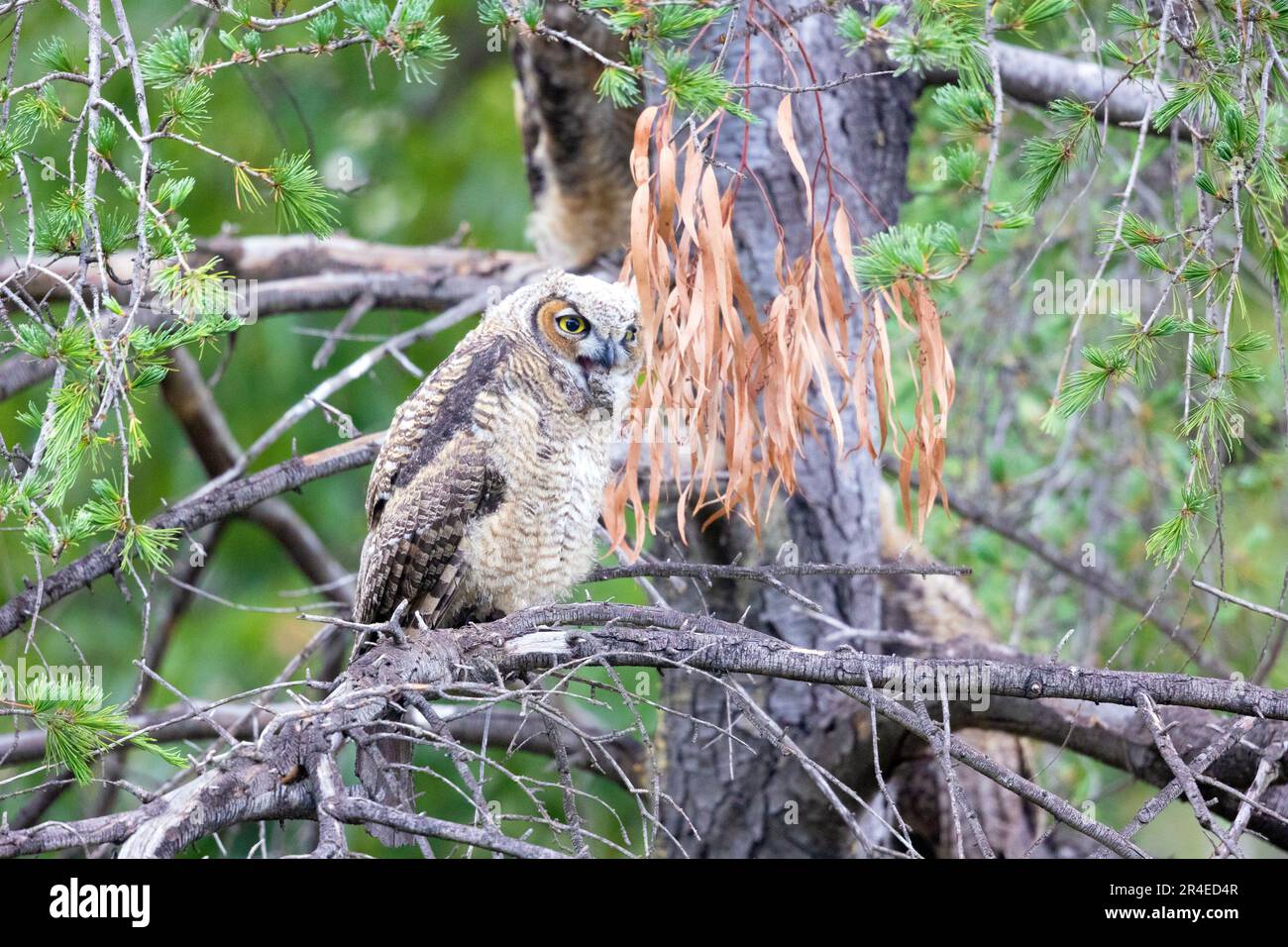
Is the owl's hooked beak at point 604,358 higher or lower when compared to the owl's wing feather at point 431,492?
higher

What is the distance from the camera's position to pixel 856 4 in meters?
3.74

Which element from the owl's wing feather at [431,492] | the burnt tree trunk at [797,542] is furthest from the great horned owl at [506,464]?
the burnt tree trunk at [797,542]

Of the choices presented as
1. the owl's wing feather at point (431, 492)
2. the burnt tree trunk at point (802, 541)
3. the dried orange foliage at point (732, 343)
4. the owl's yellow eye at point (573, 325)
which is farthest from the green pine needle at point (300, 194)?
the burnt tree trunk at point (802, 541)

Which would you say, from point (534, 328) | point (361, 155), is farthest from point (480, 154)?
point (534, 328)

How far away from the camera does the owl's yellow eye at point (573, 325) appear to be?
10.8 ft

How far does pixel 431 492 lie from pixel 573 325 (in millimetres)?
582

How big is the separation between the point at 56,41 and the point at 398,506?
1.36 metres

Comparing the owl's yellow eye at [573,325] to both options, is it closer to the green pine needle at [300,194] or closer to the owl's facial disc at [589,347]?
the owl's facial disc at [589,347]

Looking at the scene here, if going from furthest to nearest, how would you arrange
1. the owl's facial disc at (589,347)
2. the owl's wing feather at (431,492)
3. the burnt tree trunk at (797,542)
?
the burnt tree trunk at (797,542)
the owl's facial disc at (589,347)
the owl's wing feather at (431,492)

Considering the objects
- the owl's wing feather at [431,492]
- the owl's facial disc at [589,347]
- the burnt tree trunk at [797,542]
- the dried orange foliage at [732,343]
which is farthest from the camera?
the burnt tree trunk at [797,542]

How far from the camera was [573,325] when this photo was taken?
10.8ft

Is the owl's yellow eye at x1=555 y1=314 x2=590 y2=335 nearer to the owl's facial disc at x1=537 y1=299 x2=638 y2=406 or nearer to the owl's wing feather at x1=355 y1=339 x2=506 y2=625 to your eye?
the owl's facial disc at x1=537 y1=299 x2=638 y2=406

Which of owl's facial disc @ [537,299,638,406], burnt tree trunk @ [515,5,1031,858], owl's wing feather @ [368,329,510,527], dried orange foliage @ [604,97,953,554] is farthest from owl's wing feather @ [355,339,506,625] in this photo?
burnt tree trunk @ [515,5,1031,858]

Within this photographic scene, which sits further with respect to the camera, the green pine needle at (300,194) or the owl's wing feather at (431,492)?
the owl's wing feather at (431,492)
